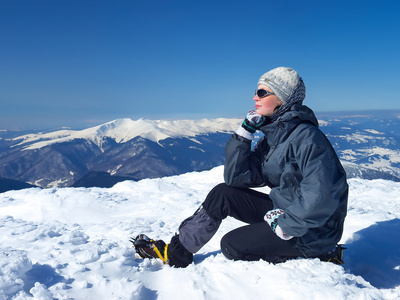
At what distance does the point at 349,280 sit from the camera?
267 cm

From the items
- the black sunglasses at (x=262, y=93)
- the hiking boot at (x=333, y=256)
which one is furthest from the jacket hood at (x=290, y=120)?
the hiking boot at (x=333, y=256)

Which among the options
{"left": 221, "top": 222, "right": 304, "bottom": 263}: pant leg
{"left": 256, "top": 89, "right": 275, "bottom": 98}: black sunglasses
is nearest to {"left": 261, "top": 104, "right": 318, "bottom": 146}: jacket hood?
{"left": 256, "top": 89, "right": 275, "bottom": 98}: black sunglasses

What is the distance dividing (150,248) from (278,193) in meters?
1.94

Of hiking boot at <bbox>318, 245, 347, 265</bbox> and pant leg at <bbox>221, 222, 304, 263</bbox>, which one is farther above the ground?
pant leg at <bbox>221, 222, 304, 263</bbox>

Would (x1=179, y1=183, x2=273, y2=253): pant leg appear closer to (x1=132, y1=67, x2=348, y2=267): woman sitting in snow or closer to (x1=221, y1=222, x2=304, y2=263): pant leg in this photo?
(x1=132, y1=67, x2=348, y2=267): woman sitting in snow

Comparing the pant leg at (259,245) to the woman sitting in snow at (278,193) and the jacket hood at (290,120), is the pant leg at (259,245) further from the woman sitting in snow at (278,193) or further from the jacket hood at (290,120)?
the jacket hood at (290,120)

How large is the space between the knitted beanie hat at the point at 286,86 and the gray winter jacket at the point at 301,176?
18 centimetres

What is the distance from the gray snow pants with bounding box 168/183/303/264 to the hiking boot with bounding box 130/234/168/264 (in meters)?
0.15

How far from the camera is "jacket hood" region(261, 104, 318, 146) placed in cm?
289

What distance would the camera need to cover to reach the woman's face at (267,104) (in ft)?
10.6

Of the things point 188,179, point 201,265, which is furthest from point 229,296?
point 188,179

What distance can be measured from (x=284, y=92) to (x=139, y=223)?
15.5 ft

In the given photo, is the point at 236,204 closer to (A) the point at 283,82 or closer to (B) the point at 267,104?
(B) the point at 267,104

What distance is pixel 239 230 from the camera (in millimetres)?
3344
